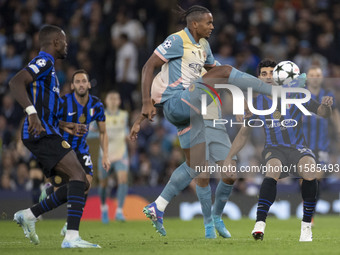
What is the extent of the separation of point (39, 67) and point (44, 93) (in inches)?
12.9

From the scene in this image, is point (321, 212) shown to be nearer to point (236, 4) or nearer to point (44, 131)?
point (236, 4)

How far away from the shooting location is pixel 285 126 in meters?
7.36

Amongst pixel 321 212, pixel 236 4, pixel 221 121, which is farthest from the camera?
pixel 236 4

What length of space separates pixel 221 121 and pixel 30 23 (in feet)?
31.5

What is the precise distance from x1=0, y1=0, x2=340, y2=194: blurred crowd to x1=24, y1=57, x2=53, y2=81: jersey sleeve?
8059 mm

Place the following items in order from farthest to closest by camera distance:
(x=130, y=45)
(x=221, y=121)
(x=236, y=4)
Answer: (x=236, y=4), (x=130, y=45), (x=221, y=121)

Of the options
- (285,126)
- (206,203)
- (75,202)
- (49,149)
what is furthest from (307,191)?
(49,149)

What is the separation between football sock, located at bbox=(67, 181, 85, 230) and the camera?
22.3ft

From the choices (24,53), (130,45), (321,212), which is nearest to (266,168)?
(321,212)

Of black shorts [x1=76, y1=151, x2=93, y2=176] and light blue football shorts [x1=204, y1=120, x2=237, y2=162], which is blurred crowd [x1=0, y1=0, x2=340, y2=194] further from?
light blue football shorts [x1=204, y1=120, x2=237, y2=162]

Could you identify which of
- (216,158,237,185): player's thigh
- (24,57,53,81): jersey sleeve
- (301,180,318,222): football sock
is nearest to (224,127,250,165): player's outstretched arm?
(216,158,237,185): player's thigh

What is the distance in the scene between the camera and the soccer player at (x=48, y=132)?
22.2 ft

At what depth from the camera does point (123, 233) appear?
973cm

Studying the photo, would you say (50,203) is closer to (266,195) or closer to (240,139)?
(240,139)
